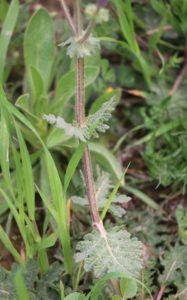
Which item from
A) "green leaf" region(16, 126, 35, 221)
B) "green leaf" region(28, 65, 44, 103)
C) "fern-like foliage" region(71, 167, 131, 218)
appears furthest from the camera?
"green leaf" region(28, 65, 44, 103)

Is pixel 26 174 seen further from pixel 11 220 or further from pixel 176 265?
pixel 176 265

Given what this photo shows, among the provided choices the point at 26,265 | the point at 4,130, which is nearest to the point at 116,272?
the point at 26,265

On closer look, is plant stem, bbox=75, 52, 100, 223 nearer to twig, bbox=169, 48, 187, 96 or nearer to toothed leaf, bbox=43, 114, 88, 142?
toothed leaf, bbox=43, 114, 88, 142

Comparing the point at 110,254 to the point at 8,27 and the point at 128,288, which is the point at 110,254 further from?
the point at 8,27

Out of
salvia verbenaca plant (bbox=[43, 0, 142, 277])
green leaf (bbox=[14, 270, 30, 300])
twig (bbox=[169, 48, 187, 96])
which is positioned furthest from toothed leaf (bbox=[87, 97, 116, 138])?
twig (bbox=[169, 48, 187, 96])

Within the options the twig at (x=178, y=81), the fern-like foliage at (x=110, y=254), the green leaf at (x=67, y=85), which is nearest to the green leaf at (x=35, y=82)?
the green leaf at (x=67, y=85)

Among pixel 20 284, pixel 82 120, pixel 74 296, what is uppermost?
pixel 82 120

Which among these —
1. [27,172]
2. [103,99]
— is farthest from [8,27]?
[27,172]
